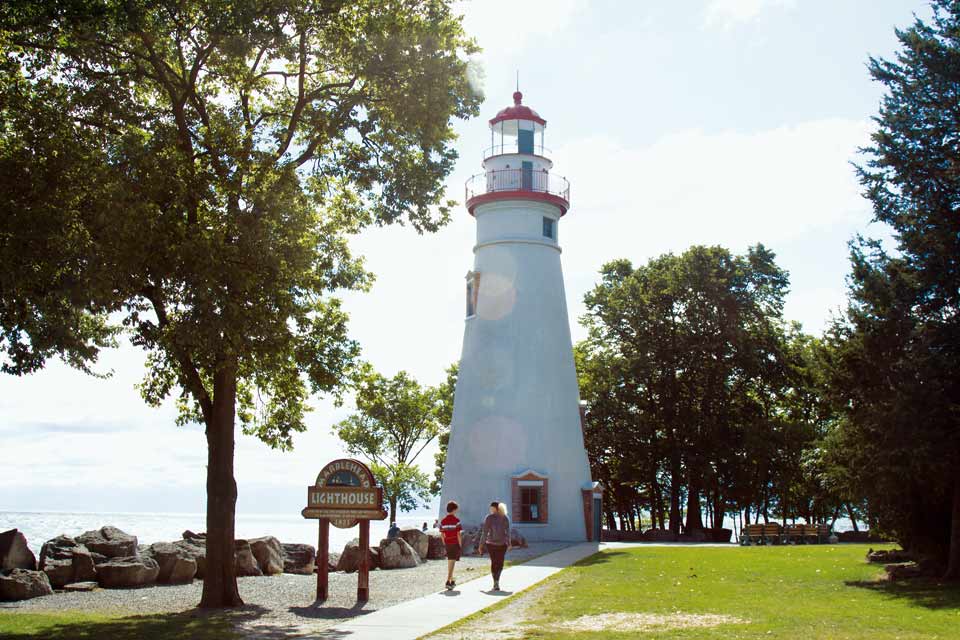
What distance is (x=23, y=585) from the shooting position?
53.9ft

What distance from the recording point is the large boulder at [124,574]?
18.4 metres

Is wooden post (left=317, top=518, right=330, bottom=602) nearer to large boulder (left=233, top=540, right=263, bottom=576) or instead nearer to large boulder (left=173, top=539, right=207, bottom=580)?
large boulder (left=173, top=539, right=207, bottom=580)

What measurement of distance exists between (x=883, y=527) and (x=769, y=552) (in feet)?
28.9

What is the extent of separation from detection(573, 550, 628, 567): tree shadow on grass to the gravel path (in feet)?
9.46

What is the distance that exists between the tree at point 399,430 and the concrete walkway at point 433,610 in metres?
26.6

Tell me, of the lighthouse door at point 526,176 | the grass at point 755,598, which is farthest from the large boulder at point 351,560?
the lighthouse door at point 526,176

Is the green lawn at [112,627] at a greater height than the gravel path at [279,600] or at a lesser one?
greater

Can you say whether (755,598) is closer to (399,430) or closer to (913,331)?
(913,331)

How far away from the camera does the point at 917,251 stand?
60.7ft

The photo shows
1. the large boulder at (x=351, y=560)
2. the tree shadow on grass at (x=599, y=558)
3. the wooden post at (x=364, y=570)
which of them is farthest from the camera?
the tree shadow on grass at (x=599, y=558)

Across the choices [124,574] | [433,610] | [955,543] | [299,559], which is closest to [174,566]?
[124,574]

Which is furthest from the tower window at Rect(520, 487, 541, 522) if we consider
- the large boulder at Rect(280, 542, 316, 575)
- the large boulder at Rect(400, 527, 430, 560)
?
the large boulder at Rect(280, 542, 316, 575)

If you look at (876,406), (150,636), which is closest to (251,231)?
(150,636)

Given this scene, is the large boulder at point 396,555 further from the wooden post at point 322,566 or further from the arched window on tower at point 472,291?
the arched window on tower at point 472,291
